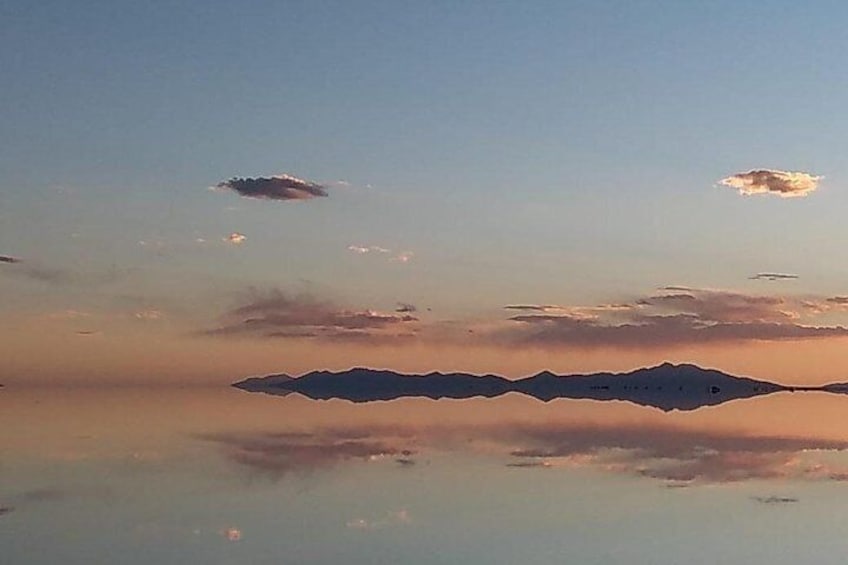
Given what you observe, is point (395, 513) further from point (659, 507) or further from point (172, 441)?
point (172, 441)

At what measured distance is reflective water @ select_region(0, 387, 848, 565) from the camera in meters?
11.7

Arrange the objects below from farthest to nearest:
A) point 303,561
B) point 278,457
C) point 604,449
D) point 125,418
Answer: point 125,418 < point 604,449 < point 278,457 < point 303,561

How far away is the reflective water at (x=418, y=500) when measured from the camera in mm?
11719

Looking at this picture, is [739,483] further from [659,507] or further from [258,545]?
[258,545]

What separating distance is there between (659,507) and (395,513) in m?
3.03

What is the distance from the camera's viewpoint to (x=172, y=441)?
25.5 metres

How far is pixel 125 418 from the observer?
3731 centimetres

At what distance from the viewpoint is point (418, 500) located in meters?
15.1

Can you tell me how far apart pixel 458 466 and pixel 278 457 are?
11.1 ft

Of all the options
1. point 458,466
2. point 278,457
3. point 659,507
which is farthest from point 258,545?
point 278,457

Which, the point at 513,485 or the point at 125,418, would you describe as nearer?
the point at 513,485

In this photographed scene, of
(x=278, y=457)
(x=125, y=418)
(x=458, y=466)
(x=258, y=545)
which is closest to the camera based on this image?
(x=258, y=545)

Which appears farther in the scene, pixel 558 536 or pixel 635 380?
pixel 635 380

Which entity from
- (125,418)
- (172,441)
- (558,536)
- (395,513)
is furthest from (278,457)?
(125,418)
